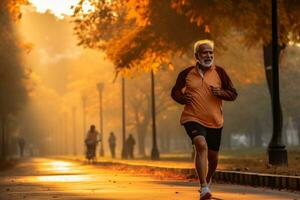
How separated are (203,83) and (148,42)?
65.2ft

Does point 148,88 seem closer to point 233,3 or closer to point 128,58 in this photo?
point 128,58

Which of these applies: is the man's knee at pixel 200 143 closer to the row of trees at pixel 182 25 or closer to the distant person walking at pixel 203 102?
the distant person walking at pixel 203 102

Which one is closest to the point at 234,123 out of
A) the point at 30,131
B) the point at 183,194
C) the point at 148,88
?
the point at 148,88

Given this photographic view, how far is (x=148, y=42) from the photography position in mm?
31359

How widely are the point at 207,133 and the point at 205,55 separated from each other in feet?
3.42

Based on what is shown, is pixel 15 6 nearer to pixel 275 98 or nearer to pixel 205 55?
pixel 275 98

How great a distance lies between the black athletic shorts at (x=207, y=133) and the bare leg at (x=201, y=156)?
0.09 metres

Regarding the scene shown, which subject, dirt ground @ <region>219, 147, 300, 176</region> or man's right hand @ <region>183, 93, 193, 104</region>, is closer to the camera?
man's right hand @ <region>183, 93, 193, 104</region>

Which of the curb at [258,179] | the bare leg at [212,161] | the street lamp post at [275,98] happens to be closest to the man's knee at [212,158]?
the bare leg at [212,161]

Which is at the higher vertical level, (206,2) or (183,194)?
(206,2)

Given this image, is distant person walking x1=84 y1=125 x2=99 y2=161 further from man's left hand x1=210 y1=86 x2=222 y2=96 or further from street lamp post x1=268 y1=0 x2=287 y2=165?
man's left hand x1=210 y1=86 x2=222 y2=96

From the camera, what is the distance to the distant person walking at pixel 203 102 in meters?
11.4

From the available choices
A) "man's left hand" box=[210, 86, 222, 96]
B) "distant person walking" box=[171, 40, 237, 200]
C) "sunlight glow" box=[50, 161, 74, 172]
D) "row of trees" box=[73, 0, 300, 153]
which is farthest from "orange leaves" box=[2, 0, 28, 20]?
"man's left hand" box=[210, 86, 222, 96]

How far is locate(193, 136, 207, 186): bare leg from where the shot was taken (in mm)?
11344
